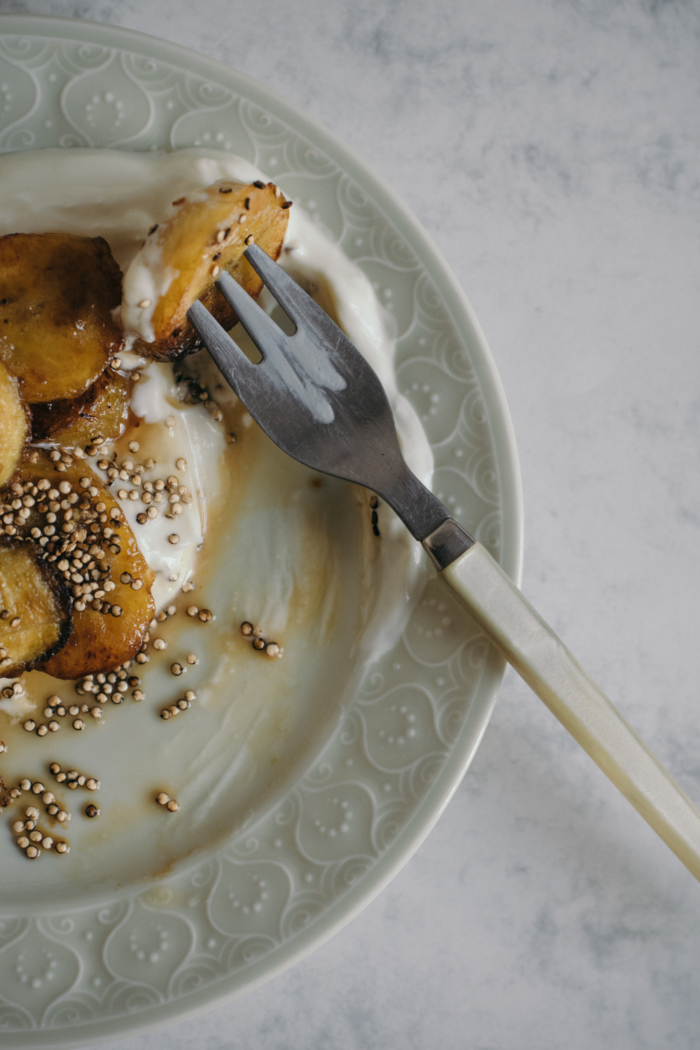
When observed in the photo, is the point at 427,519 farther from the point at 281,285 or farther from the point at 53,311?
the point at 53,311

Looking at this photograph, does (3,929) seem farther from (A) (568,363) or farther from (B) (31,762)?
(A) (568,363)

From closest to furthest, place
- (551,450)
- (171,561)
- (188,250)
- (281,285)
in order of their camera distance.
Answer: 1. (188,250)
2. (281,285)
3. (171,561)
4. (551,450)

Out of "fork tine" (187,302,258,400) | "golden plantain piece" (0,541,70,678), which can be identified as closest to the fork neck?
"fork tine" (187,302,258,400)

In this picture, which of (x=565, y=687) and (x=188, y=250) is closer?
(x=188, y=250)

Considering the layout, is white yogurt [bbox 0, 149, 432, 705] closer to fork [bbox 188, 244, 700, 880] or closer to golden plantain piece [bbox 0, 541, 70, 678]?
fork [bbox 188, 244, 700, 880]

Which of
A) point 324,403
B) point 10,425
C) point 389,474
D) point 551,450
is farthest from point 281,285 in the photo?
point 551,450

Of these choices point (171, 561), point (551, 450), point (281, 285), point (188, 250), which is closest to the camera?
point (188, 250)

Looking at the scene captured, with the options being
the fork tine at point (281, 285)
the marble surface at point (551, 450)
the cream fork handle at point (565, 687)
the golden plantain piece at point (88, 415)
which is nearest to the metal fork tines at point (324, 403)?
the fork tine at point (281, 285)
